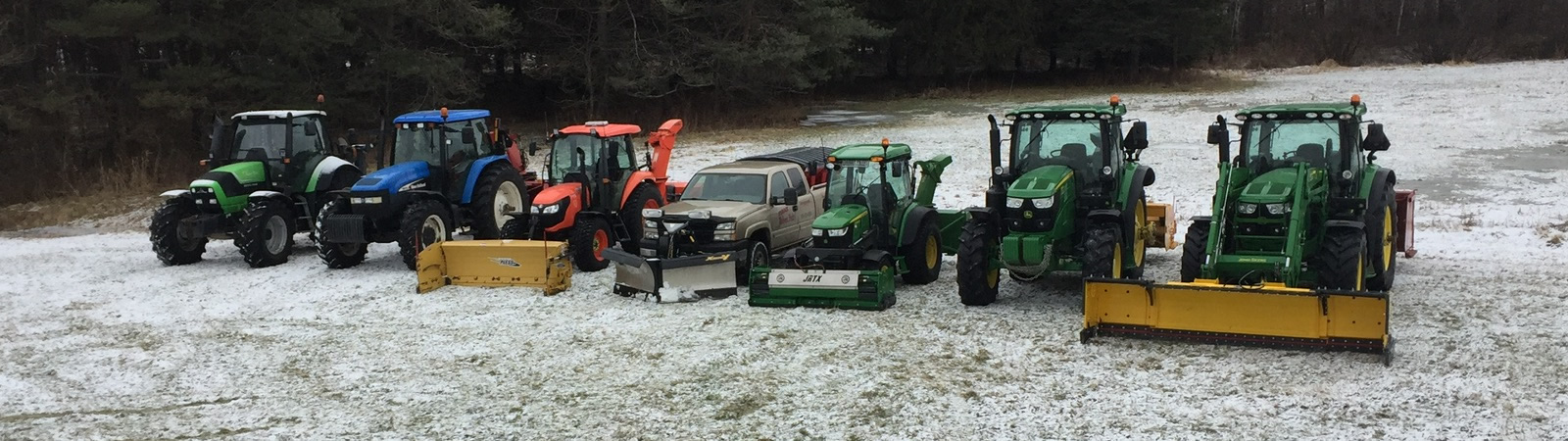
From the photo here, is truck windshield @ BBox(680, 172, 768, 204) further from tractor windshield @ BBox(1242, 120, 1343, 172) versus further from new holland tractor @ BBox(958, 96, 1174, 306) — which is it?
tractor windshield @ BBox(1242, 120, 1343, 172)

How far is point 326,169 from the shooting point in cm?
1518

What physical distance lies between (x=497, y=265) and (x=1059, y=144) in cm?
583

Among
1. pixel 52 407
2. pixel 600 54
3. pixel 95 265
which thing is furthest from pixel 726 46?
pixel 52 407

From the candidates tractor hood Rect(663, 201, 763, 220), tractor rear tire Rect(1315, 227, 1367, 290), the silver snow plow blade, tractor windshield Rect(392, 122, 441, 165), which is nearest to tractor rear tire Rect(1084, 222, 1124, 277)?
tractor rear tire Rect(1315, 227, 1367, 290)

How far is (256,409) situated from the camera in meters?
8.74

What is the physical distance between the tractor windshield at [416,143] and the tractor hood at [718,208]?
3.54 metres

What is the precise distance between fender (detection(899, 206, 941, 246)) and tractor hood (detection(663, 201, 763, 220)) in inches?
63.5

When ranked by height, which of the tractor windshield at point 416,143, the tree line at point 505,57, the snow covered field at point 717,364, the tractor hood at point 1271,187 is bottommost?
the snow covered field at point 717,364

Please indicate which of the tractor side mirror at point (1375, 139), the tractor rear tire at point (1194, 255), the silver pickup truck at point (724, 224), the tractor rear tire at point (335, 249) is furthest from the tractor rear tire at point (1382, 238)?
the tractor rear tire at point (335, 249)

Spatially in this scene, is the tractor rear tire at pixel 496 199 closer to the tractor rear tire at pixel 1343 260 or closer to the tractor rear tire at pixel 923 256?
the tractor rear tire at pixel 923 256

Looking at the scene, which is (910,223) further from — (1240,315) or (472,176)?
(472,176)

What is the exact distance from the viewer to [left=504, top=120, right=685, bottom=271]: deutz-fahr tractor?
13680 mm

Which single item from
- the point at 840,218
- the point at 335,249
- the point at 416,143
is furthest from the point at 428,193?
the point at 840,218

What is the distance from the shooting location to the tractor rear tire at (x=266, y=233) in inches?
564
